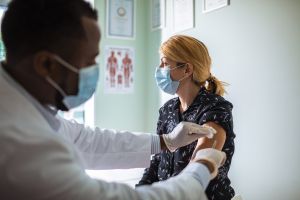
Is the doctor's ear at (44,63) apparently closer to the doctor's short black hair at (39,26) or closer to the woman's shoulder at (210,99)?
the doctor's short black hair at (39,26)

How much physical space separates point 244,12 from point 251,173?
0.94 metres

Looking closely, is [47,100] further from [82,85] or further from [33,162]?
[33,162]

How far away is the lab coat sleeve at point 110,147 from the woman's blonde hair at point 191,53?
1.34 feet

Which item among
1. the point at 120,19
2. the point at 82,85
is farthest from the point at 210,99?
the point at 120,19

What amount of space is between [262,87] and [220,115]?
0.47 metres

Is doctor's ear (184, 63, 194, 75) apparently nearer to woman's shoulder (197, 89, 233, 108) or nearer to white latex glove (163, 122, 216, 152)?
woman's shoulder (197, 89, 233, 108)

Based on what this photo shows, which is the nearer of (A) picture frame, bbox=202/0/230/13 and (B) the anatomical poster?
(A) picture frame, bbox=202/0/230/13

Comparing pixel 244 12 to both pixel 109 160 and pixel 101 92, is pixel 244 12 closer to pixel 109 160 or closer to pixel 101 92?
pixel 109 160

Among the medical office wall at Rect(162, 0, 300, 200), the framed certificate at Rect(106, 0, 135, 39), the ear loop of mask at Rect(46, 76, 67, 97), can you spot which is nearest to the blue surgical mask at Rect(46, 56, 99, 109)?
the ear loop of mask at Rect(46, 76, 67, 97)

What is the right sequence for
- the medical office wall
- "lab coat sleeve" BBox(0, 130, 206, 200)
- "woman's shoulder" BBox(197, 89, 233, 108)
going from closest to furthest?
"lab coat sleeve" BBox(0, 130, 206, 200), "woman's shoulder" BBox(197, 89, 233, 108), the medical office wall

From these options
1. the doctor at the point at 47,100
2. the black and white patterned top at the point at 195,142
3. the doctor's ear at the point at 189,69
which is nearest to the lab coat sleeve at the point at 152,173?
the black and white patterned top at the point at 195,142

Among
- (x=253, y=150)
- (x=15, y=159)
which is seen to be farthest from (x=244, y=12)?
(x=15, y=159)

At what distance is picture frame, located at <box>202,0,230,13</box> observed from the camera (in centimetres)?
203

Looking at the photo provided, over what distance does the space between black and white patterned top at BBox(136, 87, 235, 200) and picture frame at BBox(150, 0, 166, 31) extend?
1235 mm
